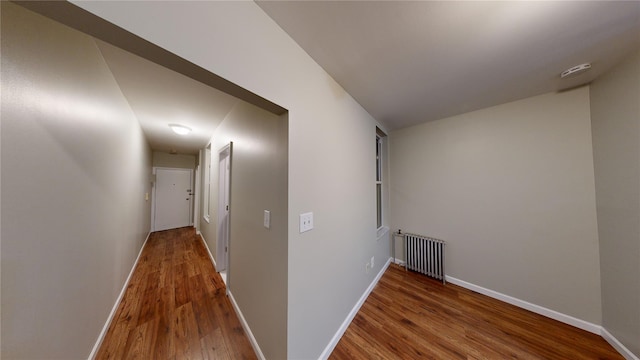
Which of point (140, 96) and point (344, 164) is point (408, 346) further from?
point (140, 96)

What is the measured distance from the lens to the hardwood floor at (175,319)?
1470 millimetres

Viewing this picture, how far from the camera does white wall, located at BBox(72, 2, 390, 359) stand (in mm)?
696

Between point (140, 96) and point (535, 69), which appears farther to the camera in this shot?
point (140, 96)

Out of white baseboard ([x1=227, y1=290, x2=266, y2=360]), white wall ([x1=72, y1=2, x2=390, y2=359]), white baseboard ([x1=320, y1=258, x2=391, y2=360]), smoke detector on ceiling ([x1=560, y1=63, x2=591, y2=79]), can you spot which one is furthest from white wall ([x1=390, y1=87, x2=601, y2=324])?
white baseboard ([x1=227, y1=290, x2=266, y2=360])

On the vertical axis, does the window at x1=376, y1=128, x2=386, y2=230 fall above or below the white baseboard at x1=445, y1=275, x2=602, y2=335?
above

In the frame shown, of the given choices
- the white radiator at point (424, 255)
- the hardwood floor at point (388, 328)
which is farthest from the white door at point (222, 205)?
the white radiator at point (424, 255)

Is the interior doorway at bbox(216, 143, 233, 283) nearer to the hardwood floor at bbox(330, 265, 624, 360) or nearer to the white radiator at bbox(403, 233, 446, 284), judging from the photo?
the hardwood floor at bbox(330, 265, 624, 360)

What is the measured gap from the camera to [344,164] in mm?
1705

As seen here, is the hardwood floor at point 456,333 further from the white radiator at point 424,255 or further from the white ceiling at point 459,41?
the white ceiling at point 459,41

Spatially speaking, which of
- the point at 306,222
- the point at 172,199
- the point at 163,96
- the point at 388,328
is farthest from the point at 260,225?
the point at 172,199

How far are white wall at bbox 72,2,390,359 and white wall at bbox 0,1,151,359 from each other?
0.66 m

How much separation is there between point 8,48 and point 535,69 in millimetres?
3169

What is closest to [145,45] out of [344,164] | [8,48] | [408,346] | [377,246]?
[8,48]

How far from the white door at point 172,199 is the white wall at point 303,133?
5598mm
